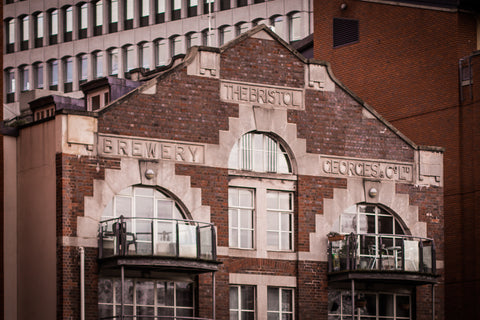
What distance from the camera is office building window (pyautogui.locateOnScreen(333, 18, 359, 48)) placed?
5184 cm

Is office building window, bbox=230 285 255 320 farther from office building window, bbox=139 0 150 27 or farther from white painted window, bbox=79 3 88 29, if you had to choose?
white painted window, bbox=79 3 88 29

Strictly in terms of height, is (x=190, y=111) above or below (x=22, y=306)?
above

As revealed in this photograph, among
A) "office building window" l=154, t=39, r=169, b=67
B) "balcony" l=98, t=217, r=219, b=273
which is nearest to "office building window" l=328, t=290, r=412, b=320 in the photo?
"balcony" l=98, t=217, r=219, b=273

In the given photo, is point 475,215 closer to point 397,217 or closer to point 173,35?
point 397,217

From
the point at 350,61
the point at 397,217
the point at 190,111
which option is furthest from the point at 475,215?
the point at 190,111

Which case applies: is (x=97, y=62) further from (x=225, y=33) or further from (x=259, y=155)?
(x=259, y=155)

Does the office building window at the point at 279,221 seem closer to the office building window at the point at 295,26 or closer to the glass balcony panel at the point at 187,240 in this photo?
the glass balcony panel at the point at 187,240

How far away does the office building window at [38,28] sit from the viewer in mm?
85625

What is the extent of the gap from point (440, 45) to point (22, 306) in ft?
60.2

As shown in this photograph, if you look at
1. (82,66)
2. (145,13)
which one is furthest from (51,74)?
(145,13)

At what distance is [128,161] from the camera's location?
40.7 meters

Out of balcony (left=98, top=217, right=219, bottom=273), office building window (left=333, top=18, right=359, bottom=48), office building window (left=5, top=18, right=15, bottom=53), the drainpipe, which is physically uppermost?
office building window (left=5, top=18, right=15, bottom=53)

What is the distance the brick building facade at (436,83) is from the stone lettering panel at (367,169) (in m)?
3.54

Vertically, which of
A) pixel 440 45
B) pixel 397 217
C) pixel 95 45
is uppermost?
pixel 95 45
